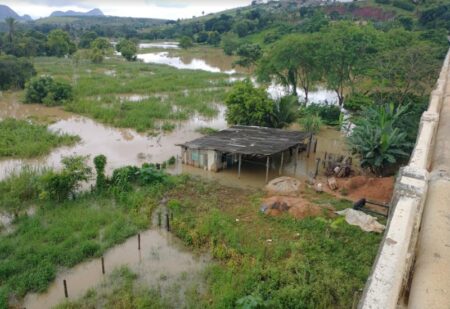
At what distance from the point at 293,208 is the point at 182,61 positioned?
48.0 m

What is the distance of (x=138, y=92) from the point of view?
29.2 metres

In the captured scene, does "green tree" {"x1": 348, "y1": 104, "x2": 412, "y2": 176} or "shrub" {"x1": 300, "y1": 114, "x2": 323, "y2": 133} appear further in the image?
"shrub" {"x1": 300, "y1": 114, "x2": 323, "y2": 133}

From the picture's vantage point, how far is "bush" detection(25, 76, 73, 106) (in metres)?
24.7

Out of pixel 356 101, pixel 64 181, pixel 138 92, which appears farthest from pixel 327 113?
A: pixel 64 181

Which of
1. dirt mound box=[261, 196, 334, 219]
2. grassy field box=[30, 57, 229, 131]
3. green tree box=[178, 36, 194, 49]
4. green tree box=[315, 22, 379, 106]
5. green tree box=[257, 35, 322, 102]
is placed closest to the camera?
dirt mound box=[261, 196, 334, 219]

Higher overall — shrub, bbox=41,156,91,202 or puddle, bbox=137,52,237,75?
puddle, bbox=137,52,237,75

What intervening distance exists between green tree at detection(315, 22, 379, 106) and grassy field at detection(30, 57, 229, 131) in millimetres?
7852

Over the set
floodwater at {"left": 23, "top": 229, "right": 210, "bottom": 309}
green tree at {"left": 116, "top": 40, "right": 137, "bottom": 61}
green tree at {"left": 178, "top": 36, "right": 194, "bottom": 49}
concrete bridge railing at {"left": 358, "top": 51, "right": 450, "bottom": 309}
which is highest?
green tree at {"left": 178, "top": 36, "right": 194, "bottom": 49}

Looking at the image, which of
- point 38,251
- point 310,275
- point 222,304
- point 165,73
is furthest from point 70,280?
point 165,73

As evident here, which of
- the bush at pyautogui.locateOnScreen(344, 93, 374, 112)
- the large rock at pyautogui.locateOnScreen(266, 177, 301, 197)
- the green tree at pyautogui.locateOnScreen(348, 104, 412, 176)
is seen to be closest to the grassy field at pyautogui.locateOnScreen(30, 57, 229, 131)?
the bush at pyautogui.locateOnScreen(344, 93, 374, 112)

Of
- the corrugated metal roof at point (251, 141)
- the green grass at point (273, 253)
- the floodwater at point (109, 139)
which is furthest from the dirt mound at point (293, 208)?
the floodwater at point (109, 139)

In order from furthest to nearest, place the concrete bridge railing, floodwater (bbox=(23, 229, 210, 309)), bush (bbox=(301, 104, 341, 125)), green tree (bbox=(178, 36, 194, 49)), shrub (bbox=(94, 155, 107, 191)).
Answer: green tree (bbox=(178, 36, 194, 49)), bush (bbox=(301, 104, 341, 125)), shrub (bbox=(94, 155, 107, 191)), floodwater (bbox=(23, 229, 210, 309)), the concrete bridge railing

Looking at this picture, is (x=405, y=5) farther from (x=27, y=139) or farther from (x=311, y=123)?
(x=27, y=139)

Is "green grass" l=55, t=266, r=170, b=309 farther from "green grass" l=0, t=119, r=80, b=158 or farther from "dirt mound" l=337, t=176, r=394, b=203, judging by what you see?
"green grass" l=0, t=119, r=80, b=158
